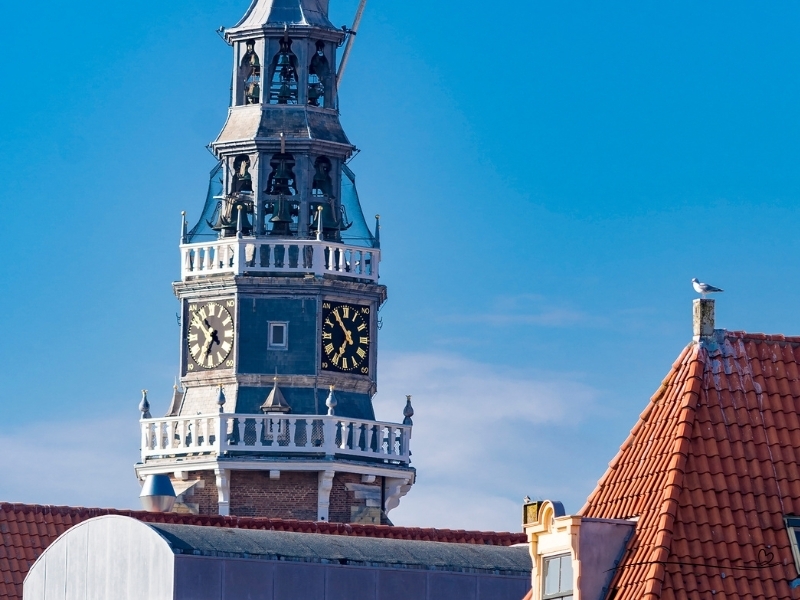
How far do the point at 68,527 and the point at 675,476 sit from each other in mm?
22137

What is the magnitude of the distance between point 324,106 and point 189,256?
510 cm

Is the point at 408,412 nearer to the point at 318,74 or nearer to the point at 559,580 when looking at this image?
the point at 318,74

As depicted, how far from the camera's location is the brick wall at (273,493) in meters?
75.2

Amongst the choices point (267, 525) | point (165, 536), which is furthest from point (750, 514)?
point (267, 525)

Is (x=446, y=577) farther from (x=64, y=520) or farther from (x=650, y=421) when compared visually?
(x=650, y=421)

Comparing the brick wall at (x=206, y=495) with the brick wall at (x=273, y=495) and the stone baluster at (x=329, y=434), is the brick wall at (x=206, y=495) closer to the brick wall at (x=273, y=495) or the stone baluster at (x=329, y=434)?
the brick wall at (x=273, y=495)

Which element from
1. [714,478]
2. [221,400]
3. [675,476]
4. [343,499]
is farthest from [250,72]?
[675,476]

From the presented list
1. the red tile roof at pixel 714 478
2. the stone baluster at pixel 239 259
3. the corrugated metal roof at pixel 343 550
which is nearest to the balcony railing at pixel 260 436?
the stone baluster at pixel 239 259

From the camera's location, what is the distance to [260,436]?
2987 inches

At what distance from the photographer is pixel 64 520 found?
59344mm

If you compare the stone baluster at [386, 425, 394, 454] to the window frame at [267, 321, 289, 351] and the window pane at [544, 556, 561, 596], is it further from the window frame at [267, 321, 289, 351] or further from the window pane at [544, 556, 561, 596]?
the window pane at [544, 556, 561, 596]

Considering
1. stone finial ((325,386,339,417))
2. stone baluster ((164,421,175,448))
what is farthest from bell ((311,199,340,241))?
stone baluster ((164,421,175,448))

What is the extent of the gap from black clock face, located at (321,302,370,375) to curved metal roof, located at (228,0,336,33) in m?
7.18

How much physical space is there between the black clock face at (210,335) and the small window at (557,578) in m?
36.2
